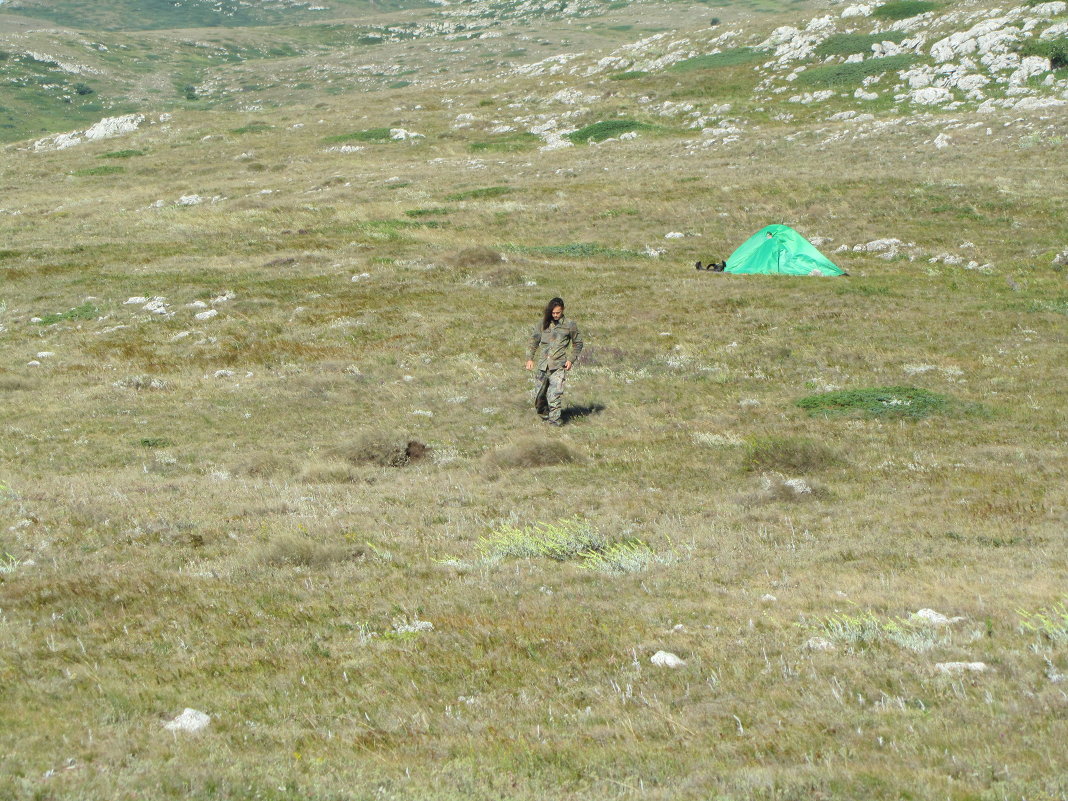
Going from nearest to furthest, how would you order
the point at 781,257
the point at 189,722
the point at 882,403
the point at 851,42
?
the point at 189,722 → the point at 882,403 → the point at 781,257 → the point at 851,42

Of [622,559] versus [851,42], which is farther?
[851,42]

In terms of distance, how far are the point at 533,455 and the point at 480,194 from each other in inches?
1482

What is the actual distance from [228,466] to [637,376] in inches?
414

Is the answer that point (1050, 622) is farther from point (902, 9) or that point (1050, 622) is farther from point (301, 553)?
point (902, 9)

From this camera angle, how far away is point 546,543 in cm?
1077

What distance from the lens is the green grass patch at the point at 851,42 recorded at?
67.9m

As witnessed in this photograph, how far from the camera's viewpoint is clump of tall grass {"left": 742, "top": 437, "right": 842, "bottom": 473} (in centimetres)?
1479

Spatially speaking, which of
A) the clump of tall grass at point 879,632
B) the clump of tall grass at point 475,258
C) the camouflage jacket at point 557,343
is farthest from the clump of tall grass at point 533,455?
the clump of tall grass at point 475,258

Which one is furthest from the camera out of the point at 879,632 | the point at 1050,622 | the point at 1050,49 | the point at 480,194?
the point at 1050,49

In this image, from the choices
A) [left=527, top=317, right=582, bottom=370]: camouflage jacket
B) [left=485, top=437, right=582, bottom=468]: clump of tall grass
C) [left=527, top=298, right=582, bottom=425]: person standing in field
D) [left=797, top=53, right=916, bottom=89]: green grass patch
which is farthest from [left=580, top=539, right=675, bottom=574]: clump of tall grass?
[left=797, top=53, right=916, bottom=89]: green grass patch

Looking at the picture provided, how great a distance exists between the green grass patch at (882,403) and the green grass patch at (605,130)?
5046 centimetres

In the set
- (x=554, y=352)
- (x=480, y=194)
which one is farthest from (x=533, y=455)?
(x=480, y=194)

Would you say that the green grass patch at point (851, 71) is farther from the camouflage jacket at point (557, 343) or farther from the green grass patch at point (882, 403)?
the camouflage jacket at point (557, 343)

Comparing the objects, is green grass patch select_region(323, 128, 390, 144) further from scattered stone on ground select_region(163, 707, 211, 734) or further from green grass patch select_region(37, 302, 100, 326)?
scattered stone on ground select_region(163, 707, 211, 734)
